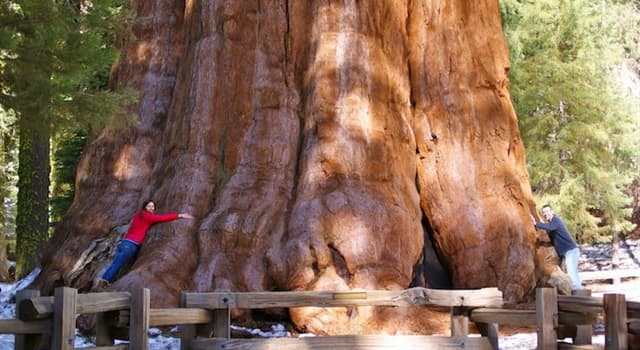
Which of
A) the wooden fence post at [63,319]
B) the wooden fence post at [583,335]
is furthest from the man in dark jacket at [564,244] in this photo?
the wooden fence post at [63,319]

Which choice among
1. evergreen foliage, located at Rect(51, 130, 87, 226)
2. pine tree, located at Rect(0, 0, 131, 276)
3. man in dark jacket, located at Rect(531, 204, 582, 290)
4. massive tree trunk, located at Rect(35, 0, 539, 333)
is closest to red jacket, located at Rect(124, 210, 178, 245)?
massive tree trunk, located at Rect(35, 0, 539, 333)

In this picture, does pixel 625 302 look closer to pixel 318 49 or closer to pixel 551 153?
pixel 318 49

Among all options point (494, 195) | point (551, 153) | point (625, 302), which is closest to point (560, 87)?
point (551, 153)

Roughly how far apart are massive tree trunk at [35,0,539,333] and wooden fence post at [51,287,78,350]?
14.4 ft

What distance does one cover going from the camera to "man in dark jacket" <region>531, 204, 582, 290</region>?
13629mm

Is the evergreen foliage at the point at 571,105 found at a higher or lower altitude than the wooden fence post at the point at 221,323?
higher

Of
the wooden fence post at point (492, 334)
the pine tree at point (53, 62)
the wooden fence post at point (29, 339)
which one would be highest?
the pine tree at point (53, 62)

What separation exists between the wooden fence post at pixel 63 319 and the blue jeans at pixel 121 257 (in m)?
5.19

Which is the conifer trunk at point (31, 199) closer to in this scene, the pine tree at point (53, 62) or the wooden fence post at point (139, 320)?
the pine tree at point (53, 62)

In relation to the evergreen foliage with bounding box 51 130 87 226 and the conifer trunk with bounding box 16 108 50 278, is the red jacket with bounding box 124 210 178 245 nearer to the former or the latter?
the conifer trunk with bounding box 16 108 50 278

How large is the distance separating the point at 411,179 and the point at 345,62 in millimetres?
2124

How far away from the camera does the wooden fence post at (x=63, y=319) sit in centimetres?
754

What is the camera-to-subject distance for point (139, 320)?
8758 millimetres

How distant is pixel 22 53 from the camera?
10.4 meters
